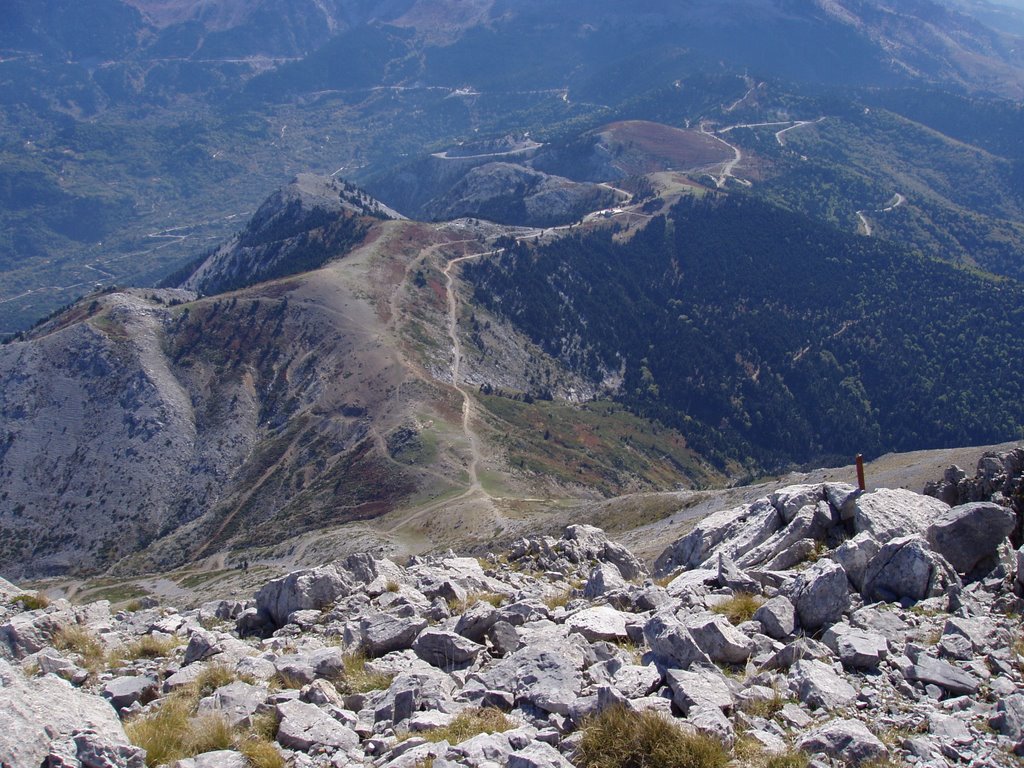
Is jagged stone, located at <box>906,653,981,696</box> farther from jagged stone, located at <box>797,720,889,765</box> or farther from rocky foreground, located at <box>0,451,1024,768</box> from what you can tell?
jagged stone, located at <box>797,720,889,765</box>

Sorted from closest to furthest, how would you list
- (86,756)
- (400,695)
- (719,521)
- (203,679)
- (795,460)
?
(86,756)
(400,695)
(203,679)
(719,521)
(795,460)

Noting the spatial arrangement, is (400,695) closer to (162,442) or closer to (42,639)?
(42,639)

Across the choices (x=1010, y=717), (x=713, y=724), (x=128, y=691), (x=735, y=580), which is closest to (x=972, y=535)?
(x=735, y=580)

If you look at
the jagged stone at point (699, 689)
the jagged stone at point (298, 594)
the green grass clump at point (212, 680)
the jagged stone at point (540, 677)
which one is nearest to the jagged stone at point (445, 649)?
the jagged stone at point (540, 677)

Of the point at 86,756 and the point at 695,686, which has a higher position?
the point at 86,756

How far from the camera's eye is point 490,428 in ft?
454

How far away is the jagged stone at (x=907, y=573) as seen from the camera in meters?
18.8

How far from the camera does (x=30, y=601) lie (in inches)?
1001

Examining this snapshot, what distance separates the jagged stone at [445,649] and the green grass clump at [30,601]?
46.4 feet

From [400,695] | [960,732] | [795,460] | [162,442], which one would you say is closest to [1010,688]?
[960,732]

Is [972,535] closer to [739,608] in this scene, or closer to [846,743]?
[739,608]

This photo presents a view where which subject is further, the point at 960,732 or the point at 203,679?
the point at 203,679

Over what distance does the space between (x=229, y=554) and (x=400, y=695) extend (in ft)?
350

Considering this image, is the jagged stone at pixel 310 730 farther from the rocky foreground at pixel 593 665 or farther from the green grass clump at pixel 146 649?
the green grass clump at pixel 146 649
